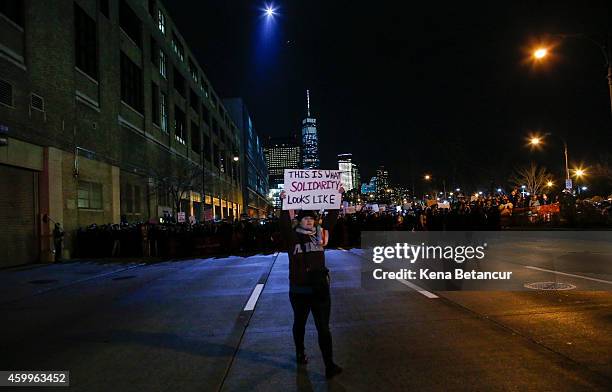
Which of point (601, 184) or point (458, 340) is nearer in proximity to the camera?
point (458, 340)

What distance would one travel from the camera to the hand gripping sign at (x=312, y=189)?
7496 millimetres

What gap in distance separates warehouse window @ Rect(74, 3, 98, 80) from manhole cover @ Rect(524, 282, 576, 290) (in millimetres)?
24834

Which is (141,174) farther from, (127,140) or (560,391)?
(560,391)

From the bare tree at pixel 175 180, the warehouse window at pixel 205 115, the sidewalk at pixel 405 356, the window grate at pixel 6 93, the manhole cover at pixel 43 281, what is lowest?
the sidewalk at pixel 405 356

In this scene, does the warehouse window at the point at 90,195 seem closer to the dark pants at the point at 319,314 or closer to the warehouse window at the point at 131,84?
the warehouse window at the point at 131,84

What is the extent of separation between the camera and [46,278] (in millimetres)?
17453

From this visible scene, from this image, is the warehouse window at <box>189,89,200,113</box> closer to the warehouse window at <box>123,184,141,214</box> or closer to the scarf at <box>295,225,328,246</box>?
the warehouse window at <box>123,184,141,214</box>

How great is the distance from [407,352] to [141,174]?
3422cm

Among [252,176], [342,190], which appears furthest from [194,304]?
[252,176]

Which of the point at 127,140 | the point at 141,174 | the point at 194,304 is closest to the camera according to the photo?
the point at 194,304

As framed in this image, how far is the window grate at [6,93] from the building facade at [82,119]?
0.15 ft

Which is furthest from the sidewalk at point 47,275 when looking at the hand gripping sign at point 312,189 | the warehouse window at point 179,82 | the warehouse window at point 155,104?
the warehouse window at point 179,82

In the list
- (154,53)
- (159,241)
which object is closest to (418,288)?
(159,241)

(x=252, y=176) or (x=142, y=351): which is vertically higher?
(x=252, y=176)
